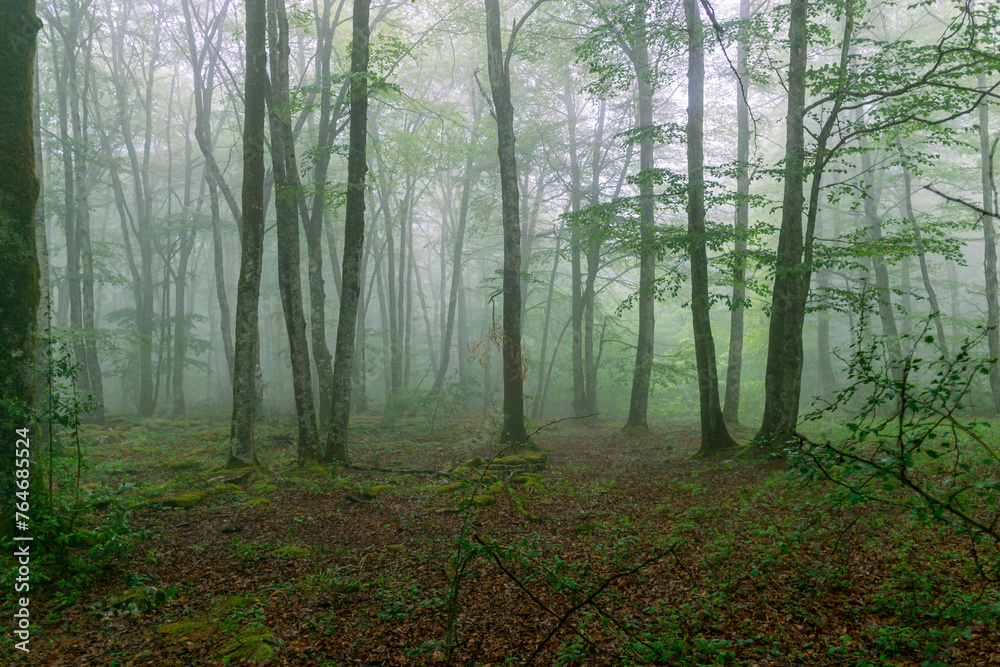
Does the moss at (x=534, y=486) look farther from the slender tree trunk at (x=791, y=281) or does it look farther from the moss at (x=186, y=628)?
the moss at (x=186, y=628)

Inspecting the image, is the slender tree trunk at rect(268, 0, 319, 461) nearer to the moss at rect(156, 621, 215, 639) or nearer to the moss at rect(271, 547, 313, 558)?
the moss at rect(271, 547, 313, 558)

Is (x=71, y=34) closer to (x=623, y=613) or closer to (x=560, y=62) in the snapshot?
(x=560, y=62)

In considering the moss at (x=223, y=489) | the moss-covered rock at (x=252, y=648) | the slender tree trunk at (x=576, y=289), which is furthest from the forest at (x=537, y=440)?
the moss at (x=223, y=489)

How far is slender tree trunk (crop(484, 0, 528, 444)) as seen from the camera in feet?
39.9

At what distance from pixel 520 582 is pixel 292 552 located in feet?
10.2

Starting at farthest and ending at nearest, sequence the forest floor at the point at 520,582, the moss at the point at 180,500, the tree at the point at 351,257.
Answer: the tree at the point at 351,257
the moss at the point at 180,500
the forest floor at the point at 520,582

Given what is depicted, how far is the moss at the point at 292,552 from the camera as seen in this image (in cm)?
597

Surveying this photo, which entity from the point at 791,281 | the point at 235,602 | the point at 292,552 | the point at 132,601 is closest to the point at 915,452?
the point at 235,602

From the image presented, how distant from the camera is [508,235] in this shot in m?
12.3

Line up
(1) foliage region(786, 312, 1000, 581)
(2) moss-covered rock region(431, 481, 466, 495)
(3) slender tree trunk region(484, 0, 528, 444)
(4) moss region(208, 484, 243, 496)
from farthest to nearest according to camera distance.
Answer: (3) slender tree trunk region(484, 0, 528, 444) → (2) moss-covered rock region(431, 481, 466, 495) → (4) moss region(208, 484, 243, 496) → (1) foliage region(786, 312, 1000, 581)

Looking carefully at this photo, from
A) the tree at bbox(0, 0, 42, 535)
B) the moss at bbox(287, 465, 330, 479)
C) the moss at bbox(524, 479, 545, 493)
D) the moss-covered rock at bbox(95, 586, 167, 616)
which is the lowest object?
the moss at bbox(524, 479, 545, 493)

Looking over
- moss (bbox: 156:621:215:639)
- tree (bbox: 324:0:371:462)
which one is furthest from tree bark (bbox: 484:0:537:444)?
moss (bbox: 156:621:215:639)

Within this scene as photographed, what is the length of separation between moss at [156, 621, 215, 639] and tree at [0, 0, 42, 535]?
6.10ft

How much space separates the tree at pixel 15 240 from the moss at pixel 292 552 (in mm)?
2355
